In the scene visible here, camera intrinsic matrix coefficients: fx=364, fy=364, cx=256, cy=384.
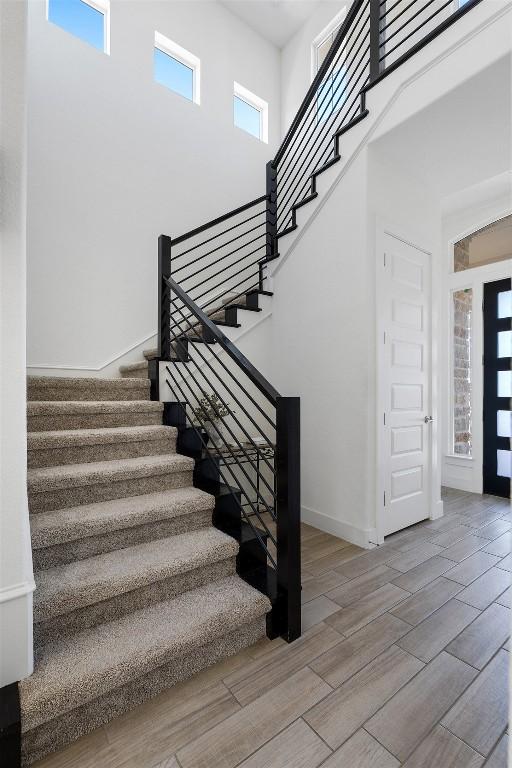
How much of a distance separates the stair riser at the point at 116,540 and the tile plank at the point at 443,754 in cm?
125

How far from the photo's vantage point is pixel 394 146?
8.70ft

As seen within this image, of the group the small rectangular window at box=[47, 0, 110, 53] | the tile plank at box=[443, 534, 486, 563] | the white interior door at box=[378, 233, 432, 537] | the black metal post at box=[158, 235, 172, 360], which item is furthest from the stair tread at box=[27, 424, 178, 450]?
the small rectangular window at box=[47, 0, 110, 53]

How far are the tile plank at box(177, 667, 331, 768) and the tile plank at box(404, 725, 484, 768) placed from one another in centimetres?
34

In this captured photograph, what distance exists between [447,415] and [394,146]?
301cm

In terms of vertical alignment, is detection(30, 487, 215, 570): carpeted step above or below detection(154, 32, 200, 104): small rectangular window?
below

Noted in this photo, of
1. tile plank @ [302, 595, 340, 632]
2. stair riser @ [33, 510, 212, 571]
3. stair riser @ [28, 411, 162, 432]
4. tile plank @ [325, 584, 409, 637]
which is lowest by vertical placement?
tile plank @ [325, 584, 409, 637]

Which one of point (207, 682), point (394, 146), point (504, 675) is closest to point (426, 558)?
point (504, 675)

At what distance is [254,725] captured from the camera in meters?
Result: 1.27

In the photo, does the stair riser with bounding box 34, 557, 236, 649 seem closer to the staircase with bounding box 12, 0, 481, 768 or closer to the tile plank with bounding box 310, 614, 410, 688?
the staircase with bounding box 12, 0, 481, 768

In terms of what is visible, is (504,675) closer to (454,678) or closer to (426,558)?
(454,678)

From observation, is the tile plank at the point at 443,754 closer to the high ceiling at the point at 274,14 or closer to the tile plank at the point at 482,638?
the tile plank at the point at 482,638

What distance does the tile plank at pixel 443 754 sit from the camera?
3.79 feet

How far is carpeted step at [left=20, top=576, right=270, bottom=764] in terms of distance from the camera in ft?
3.85

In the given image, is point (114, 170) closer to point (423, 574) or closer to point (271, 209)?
point (271, 209)
